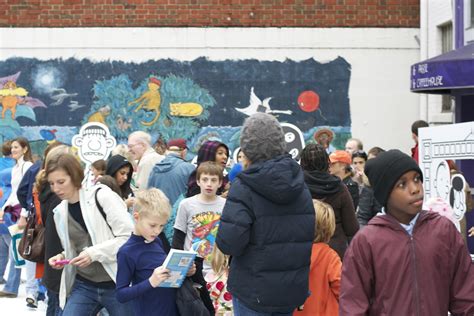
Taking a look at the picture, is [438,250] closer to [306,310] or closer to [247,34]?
[306,310]

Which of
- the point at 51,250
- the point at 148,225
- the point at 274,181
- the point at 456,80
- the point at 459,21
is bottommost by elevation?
the point at 51,250

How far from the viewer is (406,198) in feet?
16.6

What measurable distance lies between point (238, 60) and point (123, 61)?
214cm

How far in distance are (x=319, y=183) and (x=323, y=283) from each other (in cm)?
117

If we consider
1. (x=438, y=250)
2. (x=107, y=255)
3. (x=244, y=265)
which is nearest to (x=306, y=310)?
(x=244, y=265)

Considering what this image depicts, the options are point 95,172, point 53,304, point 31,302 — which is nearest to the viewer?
point 53,304

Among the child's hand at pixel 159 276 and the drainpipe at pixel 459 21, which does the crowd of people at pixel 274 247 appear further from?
the drainpipe at pixel 459 21

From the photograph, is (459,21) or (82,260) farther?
(459,21)

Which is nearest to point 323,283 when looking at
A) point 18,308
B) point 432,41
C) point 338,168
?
point 338,168

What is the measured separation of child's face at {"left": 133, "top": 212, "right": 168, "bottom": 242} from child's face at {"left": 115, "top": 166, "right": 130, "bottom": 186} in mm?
3139

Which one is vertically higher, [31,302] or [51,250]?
[51,250]

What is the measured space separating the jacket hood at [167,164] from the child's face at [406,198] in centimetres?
542

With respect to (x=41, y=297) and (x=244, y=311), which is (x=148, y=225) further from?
(x=41, y=297)

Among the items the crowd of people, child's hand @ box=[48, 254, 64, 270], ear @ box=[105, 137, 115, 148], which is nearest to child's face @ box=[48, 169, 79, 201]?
the crowd of people
